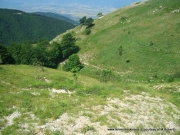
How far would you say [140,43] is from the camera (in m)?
58.8

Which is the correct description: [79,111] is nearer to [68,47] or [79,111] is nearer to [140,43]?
[140,43]

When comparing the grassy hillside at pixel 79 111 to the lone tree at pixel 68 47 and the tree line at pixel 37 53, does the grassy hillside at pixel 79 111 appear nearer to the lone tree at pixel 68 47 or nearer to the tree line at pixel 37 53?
the tree line at pixel 37 53

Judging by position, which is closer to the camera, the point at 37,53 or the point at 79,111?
Answer: the point at 79,111

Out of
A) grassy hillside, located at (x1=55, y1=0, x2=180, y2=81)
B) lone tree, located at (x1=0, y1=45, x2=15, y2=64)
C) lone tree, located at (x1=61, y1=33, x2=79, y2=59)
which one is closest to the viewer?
grassy hillside, located at (x1=55, y1=0, x2=180, y2=81)

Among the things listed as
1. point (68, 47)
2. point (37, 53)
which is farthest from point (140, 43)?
point (37, 53)

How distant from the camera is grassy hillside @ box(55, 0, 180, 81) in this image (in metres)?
47.8

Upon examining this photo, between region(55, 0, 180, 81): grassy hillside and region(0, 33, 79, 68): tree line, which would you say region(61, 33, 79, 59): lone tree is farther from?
region(55, 0, 180, 81): grassy hillside

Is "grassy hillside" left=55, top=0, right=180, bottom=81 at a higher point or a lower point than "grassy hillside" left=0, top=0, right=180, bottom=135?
higher

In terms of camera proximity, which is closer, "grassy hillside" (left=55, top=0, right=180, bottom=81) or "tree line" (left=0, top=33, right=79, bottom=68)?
"grassy hillside" (left=55, top=0, right=180, bottom=81)

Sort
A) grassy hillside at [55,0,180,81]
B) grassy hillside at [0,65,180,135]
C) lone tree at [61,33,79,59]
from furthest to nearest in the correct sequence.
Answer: lone tree at [61,33,79,59] < grassy hillside at [55,0,180,81] < grassy hillside at [0,65,180,135]

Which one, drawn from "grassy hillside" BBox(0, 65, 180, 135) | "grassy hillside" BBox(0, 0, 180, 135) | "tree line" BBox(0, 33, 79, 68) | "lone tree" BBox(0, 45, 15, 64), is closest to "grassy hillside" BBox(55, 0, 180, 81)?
"grassy hillside" BBox(0, 0, 180, 135)

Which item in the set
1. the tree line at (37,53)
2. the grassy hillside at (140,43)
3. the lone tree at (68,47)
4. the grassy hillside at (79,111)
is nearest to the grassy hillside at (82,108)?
the grassy hillside at (79,111)

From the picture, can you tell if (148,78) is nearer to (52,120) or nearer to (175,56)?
(175,56)

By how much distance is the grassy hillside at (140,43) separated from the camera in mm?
47750
